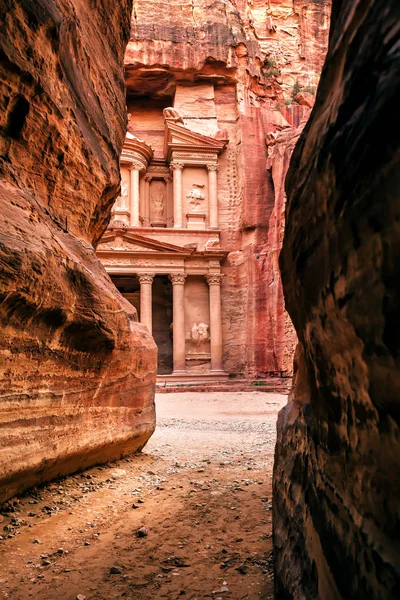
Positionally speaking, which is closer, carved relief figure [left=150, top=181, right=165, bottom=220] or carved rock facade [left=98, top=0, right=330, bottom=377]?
carved rock facade [left=98, top=0, right=330, bottom=377]

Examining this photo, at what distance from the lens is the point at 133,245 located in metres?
22.0

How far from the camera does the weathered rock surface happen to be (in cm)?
274

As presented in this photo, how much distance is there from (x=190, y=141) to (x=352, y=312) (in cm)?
2489

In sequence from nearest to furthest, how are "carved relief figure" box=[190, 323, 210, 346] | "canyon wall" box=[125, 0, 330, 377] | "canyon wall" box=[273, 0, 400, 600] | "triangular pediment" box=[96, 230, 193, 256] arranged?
"canyon wall" box=[273, 0, 400, 600]
"triangular pediment" box=[96, 230, 193, 256]
"canyon wall" box=[125, 0, 330, 377]
"carved relief figure" box=[190, 323, 210, 346]

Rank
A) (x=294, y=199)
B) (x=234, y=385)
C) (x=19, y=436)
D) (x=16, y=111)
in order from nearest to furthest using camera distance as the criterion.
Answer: (x=294, y=199), (x=19, y=436), (x=16, y=111), (x=234, y=385)

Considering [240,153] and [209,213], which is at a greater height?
[240,153]

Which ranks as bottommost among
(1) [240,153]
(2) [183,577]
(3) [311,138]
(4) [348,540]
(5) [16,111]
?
(2) [183,577]

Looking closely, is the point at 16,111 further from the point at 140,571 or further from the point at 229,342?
the point at 229,342

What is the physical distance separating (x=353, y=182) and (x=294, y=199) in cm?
74

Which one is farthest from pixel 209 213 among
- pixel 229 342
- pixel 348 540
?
pixel 348 540

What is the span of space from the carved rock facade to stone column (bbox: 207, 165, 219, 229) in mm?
59

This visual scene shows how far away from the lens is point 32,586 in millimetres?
2125

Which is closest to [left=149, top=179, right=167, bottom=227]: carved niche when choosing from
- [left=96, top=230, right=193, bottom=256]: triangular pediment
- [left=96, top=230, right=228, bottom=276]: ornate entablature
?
[left=96, top=230, right=193, bottom=256]: triangular pediment

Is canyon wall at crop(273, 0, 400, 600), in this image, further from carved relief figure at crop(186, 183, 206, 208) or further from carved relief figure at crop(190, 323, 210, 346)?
carved relief figure at crop(186, 183, 206, 208)
